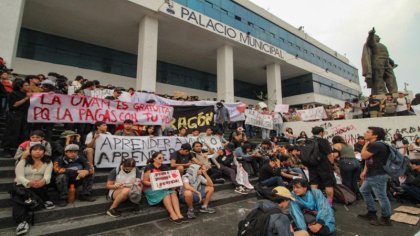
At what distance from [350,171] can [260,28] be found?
1554 cm

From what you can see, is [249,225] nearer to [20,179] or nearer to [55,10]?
[20,179]

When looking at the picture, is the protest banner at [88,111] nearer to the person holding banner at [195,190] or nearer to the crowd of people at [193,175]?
the crowd of people at [193,175]

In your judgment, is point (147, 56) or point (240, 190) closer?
point (240, 190)

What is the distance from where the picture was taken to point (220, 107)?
9.80 meters

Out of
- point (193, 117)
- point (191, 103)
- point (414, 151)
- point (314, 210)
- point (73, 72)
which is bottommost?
point (314, 210)

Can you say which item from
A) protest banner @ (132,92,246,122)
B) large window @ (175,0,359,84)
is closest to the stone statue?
protest banner @ (132,92,246,122)

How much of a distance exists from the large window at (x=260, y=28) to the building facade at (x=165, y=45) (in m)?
0.09

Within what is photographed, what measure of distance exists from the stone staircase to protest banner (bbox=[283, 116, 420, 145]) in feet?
34.4

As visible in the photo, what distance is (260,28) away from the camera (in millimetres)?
18391

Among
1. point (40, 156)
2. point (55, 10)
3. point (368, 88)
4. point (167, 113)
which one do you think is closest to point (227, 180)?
point (167, 113)

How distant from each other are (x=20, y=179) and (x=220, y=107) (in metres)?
7.40

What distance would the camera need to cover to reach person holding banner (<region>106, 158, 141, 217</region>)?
389 centimetres

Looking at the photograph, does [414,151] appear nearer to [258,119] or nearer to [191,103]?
[258,119]

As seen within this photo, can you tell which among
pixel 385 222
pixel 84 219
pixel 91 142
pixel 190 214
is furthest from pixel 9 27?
pixel 385 222
